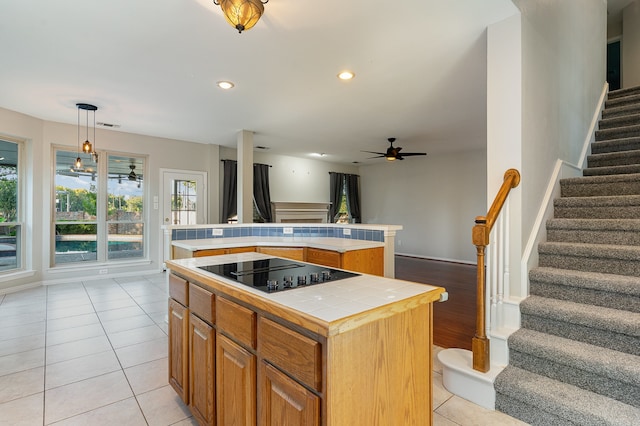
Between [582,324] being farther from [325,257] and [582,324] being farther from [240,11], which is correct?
[240,11]

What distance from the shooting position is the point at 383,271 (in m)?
3.63

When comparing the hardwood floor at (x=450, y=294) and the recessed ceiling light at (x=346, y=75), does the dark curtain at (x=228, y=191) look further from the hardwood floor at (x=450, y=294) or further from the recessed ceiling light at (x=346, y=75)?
the recessed ceiling light at (x=346, y=75)

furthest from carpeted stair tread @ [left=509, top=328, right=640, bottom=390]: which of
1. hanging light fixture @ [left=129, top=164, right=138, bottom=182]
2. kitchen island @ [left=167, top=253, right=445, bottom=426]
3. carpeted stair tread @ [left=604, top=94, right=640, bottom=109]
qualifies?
hanging light fixture @ [left=129, top=164, right=138, bottom=182]

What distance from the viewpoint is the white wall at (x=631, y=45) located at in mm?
5645

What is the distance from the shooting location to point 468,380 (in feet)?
6.61

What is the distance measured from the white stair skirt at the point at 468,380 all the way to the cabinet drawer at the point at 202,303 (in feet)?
5.20

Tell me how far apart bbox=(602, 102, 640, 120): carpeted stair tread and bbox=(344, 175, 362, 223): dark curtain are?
18.9 feet

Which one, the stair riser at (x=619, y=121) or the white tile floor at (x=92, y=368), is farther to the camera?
the stair riser at (x=619, y=121)

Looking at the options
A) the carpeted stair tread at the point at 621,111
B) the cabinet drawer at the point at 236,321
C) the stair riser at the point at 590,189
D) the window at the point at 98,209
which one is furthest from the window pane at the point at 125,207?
the carpeted stair tread at the point at 621,111

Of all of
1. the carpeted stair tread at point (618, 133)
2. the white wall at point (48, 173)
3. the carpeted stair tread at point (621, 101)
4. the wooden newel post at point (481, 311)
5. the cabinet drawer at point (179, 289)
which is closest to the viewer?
the cabinet drawer at point (179, 289)

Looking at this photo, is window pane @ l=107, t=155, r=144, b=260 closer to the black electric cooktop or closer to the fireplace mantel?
the fireplace mantel

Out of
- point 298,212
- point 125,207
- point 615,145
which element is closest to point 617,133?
point 615,145

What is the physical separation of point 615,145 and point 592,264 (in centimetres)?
214

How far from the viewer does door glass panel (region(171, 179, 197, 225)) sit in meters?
6.08
